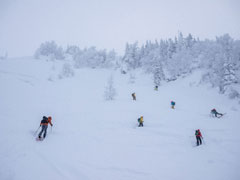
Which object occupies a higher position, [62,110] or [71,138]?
[62,110]

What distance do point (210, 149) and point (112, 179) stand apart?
618 cm

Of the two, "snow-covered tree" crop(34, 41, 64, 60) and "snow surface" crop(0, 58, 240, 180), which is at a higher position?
"snow-covered tree" crop(34, 41, 64, 60)

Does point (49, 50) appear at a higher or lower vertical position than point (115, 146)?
higher

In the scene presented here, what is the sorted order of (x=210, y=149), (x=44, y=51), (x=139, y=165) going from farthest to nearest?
(x=44, y=51)
(x=210, y=149)
(x=139, y=165)

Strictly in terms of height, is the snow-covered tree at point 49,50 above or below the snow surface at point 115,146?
above

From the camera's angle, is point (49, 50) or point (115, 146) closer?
point (115, 146)

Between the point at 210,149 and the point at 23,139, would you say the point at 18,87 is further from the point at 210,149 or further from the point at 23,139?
the point at 210,149

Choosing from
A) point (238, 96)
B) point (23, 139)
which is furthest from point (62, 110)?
point (238, 96)


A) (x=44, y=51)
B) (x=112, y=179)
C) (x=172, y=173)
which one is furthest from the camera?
(x=44, y=51)

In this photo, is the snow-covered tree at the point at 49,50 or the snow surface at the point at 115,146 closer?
the snow surface at the point at 115,146

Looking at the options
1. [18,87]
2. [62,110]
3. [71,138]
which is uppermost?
[18,87]

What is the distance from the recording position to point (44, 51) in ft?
188

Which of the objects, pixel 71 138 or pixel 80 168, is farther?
pixel 71 138

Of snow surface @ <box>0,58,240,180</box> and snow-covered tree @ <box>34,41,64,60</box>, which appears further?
snow-covered tree @ <box>34,41,64,60</box>
